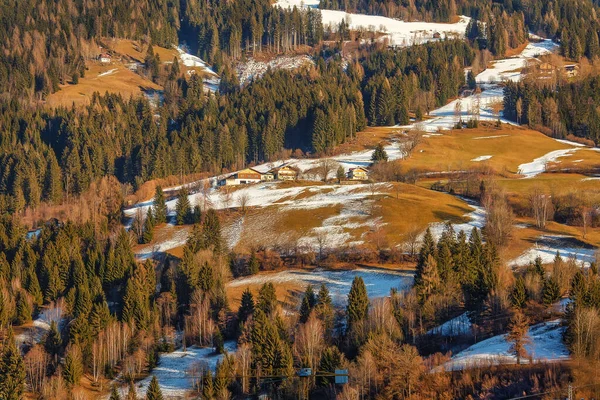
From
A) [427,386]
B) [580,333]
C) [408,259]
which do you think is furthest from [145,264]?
[580,333]

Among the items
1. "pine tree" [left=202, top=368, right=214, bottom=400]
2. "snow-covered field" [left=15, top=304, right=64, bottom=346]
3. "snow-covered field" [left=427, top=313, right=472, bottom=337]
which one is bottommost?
"snow-covered field" [left=15, top=304, right=64, bottom=346]

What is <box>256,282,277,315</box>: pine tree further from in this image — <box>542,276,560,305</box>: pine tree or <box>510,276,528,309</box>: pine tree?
<box>542,276,560,305</box>: pine tree

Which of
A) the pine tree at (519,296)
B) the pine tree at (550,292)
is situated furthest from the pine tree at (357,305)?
the pine tree at (550,292)

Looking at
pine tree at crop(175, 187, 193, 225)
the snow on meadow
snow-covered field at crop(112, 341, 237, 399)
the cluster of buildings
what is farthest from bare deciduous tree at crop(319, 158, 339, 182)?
snow-covered field at crop(112, 341, 237, 399)

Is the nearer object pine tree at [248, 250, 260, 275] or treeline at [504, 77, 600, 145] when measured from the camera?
pine tree at [248, 250, 260, 275]

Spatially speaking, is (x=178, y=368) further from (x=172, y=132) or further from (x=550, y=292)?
(x=172, y=132)
